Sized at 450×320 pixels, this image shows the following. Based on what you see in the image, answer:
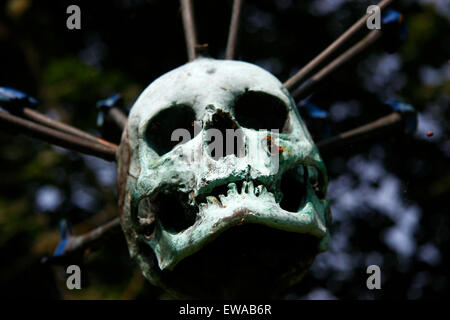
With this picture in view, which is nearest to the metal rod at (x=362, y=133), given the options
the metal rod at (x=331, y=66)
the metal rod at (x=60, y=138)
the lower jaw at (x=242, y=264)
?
the metal rod at (x=331, y=66)

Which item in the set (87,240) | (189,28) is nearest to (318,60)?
(189,28)

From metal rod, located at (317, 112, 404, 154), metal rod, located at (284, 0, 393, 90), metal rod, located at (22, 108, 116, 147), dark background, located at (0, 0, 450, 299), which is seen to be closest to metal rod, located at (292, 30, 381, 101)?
metal rod, located at (284, 0, 393, 90)

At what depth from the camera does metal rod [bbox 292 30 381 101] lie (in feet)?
10.5

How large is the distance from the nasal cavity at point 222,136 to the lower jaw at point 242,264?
355mm

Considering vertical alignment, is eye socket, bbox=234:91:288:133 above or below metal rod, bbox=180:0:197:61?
below

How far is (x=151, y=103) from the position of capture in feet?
9.20

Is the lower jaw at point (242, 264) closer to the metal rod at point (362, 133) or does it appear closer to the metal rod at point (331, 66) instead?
the metal rod at point (362, 133)

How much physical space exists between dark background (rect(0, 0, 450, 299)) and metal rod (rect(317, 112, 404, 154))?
2.95 meters

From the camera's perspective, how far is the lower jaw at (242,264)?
8.82 feet

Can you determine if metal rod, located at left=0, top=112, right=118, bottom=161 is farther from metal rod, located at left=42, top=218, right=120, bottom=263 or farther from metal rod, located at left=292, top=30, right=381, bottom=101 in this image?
metal rod, located at left=292, top=30, right=381, bottom=101

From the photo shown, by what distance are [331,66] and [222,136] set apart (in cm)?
92

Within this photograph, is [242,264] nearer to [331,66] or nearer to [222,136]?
[222,136]
